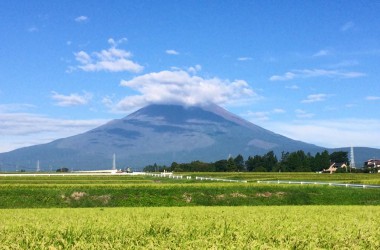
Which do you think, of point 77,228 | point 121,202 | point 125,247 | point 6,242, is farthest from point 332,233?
point 121,202

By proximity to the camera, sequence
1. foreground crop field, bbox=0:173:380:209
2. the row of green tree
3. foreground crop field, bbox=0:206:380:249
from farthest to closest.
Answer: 1. the row of green tree
2. foreground crop field, bbox=0:173:380:209
3. foreground crop field, bbox=0:206:380:249

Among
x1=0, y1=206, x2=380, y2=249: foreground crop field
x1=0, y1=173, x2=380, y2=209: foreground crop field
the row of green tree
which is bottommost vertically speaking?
x1=0, y1=173, x2=380, y2=209: foreground crop field

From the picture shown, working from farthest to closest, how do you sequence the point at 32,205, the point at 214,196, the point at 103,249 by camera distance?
the point at 214,196, the point at 32,205, the point at 103,249

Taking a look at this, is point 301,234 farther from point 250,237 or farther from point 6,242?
point 6,242

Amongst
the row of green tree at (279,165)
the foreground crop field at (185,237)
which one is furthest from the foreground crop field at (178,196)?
the row of green tree at (279,165)

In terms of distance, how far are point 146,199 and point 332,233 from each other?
42.6 metres

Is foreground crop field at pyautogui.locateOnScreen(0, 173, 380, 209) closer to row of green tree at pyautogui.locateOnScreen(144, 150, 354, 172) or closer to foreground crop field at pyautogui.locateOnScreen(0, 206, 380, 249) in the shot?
foreground crop field at pyautogui.locateOnScreen(0, 206, 380, 249)

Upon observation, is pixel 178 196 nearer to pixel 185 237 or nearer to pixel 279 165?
pixel 185 237

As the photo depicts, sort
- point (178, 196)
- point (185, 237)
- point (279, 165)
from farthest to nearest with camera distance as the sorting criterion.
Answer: point (279, 165)
point (178, 196)
point (185, 237)

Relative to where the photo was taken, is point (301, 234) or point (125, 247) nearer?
point (125, 247)

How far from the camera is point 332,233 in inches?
656

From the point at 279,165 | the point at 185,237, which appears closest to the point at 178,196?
the point at 185,237

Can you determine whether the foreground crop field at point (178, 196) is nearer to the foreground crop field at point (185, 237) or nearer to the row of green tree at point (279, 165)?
the foreground crop field at point (185, 237)

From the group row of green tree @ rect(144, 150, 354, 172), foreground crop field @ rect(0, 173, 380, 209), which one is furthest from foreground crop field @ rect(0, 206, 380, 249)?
row of green tree @ rect(144, 150, 354, 172)
